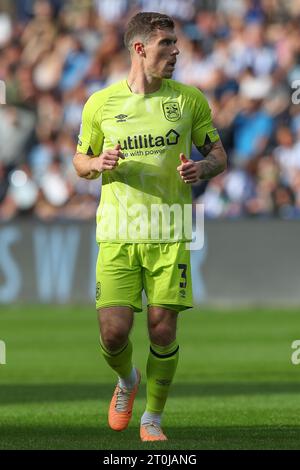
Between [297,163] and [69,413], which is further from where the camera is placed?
[297,163]

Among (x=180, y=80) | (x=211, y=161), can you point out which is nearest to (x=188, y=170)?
(x=211, y=161)

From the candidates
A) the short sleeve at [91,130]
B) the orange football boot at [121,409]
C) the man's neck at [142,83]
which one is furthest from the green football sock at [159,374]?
the man's neck at [142,83]

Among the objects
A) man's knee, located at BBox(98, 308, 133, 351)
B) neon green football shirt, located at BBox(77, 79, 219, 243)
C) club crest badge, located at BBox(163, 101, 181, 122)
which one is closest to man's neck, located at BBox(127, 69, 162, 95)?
neon green football shirt, located at BBox(77, 79, 219, 243)

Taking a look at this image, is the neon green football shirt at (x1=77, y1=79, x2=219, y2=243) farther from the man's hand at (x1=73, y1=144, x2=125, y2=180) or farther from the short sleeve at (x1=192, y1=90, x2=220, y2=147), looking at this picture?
the man's hand at (x1=73, y1=144, x2=125, y2=180)

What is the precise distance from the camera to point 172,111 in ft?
28.9

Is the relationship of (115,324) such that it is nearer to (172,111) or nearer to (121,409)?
(121,409)

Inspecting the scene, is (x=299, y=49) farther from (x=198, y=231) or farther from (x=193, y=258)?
(x=198, y=231)

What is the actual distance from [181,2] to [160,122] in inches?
598

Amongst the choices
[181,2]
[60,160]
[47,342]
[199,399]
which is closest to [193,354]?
[47,342]

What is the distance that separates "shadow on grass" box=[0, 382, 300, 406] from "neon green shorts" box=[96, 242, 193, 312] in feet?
8.96

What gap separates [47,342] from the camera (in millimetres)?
16859

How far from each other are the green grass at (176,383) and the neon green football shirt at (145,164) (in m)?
1.38

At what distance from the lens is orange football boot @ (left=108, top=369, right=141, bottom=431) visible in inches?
359

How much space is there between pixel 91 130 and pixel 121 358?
1548 millimetres
